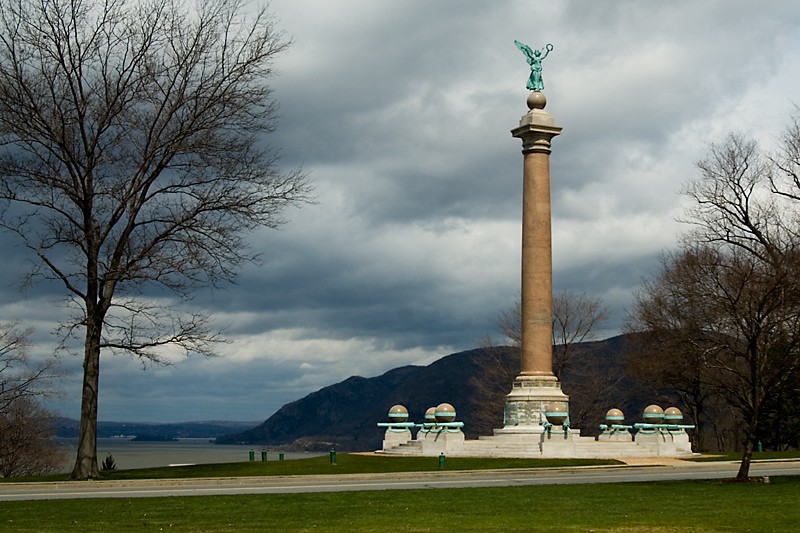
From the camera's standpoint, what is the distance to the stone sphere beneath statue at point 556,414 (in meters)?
45.2

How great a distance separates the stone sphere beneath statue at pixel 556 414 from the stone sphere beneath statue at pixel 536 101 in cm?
1489

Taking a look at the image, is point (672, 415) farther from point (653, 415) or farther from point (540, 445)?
point (540, 445)

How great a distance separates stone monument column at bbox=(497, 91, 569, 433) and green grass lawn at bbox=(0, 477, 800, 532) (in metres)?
20.5

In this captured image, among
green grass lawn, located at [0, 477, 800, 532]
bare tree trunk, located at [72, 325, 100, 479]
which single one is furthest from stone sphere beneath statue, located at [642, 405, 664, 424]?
bare tree trunk, located at [72, 325, 100, 479]

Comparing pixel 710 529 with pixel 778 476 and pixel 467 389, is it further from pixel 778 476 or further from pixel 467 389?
pixel 467 389

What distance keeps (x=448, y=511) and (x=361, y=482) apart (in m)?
12.1

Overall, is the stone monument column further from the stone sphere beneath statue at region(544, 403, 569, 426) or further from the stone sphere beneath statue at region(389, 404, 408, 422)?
the stone sphere beneath statue at region(389, 404, 408, 422)

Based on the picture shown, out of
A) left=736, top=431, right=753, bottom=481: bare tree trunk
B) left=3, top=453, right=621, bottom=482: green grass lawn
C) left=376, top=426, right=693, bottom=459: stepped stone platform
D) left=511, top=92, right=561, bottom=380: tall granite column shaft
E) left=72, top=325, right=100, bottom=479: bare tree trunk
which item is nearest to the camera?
left=736, top=431, right=753, bottom=481: bare tree trunk

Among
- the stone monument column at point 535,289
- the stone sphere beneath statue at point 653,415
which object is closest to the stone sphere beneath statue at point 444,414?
the stone monument column at point 535,289

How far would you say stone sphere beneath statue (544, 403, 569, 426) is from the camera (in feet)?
148

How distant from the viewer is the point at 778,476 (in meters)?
32.0

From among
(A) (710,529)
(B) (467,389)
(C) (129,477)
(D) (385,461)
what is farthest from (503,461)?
(B) (467,389)

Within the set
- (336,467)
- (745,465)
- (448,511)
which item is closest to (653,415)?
(336,467)

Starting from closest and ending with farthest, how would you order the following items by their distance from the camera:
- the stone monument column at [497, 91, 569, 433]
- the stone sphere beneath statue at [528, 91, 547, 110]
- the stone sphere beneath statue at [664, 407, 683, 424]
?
the stone monument column at [497, 91, 569, 433], the stone sphere beneath statue at [528, 91, 547, 110], the stone sphere beneath statue at [664, 407, 683, 424]
